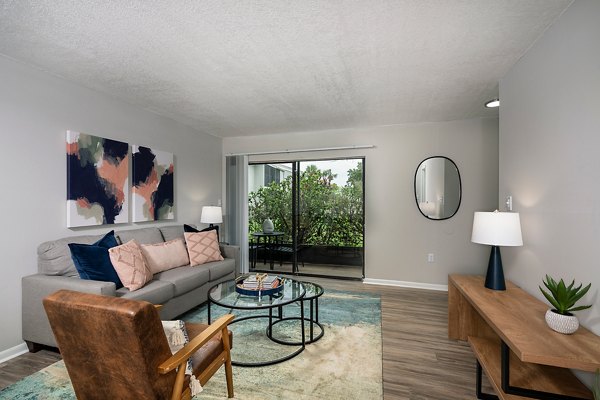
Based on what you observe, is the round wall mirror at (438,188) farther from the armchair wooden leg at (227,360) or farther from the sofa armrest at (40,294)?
the sofa armrest at (40,294)

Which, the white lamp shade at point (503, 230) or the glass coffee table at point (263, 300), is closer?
the white lamp shade at point (503, 230)

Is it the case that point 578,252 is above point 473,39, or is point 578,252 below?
below

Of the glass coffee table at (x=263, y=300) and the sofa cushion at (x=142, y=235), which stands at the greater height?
the sofa cushion at (x=142, y=235)

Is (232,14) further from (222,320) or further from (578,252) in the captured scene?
(578,252)

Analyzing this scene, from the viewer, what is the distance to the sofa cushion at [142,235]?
3267 millimetres

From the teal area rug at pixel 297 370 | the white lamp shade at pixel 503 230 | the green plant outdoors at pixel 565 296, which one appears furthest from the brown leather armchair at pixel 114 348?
the white lamp shade at pixel 503 230

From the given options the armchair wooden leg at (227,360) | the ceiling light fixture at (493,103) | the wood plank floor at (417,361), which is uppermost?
the ceiling light fixture at (493,103)

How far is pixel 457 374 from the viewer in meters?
2.20

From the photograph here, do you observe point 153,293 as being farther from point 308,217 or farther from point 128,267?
point 308,217

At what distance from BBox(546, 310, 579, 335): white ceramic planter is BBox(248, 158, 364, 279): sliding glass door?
3259mm

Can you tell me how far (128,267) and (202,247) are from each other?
114 cm

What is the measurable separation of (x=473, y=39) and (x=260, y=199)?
4.10m

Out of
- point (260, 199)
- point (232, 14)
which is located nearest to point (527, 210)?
point (232, 14)

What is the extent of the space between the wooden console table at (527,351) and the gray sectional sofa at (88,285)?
252 centimetres
